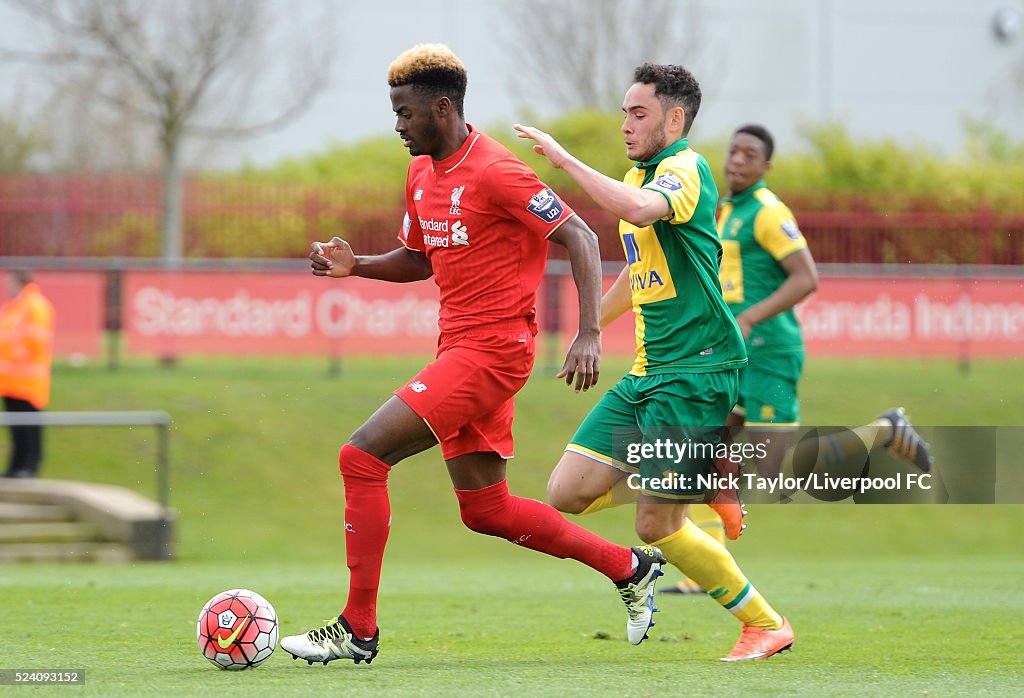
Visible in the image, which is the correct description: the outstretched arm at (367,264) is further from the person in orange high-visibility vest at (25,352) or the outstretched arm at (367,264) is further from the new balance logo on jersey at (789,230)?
the person in orange high-visibility vest at (25,352)

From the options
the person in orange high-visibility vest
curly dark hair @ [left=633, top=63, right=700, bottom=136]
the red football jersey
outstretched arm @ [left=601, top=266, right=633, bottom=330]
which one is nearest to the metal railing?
the person in orange high-visibility vest

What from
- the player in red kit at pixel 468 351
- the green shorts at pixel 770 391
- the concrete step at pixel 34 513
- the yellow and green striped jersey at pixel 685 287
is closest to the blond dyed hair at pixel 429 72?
the player in red kit at pixel 468 351

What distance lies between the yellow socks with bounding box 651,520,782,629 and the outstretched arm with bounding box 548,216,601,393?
87cm

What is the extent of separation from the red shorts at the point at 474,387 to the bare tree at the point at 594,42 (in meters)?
21.7

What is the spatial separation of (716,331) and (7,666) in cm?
317

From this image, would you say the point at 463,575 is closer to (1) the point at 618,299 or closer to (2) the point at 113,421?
(2) the point at 113,421

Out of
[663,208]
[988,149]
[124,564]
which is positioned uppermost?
[988,149]

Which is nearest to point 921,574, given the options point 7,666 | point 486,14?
point 7,666

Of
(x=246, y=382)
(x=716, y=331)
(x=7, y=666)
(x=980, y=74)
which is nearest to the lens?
(x=7, y=666)

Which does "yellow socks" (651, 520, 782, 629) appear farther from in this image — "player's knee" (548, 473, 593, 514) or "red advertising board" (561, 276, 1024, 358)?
"red advertising board" (561, 276, 1024, 358)

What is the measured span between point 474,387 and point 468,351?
155 mm

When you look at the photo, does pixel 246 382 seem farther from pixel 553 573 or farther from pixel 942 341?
pixel 942 341

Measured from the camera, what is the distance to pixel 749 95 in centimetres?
3244

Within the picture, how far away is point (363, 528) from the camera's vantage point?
5848 mm
